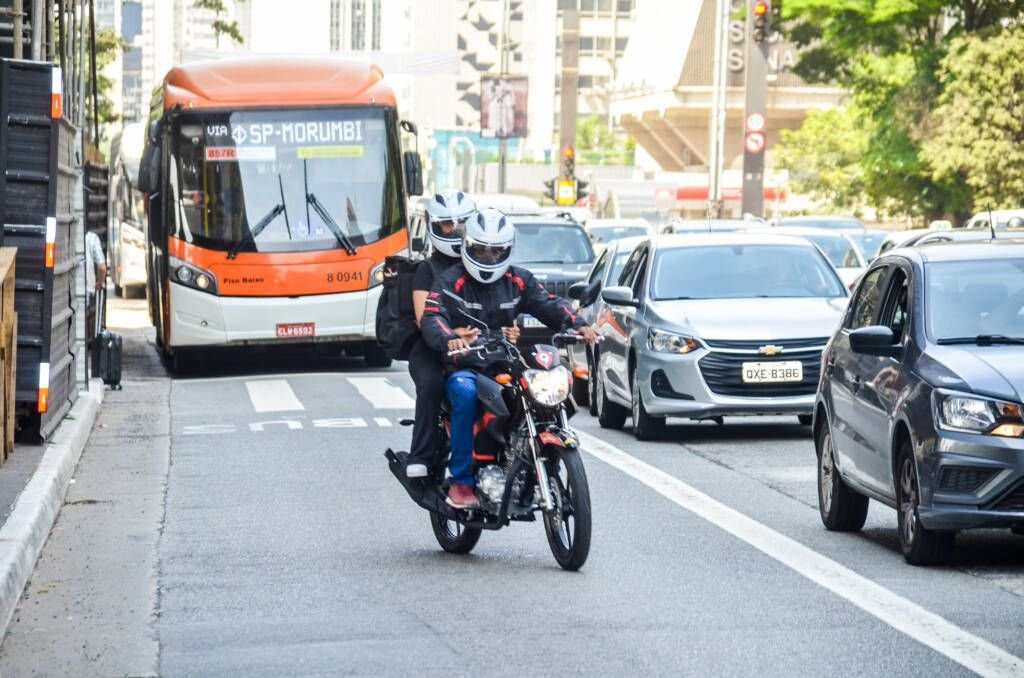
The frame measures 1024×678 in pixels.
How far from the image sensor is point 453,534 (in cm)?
1028

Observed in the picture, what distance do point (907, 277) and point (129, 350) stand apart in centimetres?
2128

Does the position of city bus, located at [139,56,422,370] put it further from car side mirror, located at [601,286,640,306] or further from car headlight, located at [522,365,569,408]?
car headlight, located at [522,365,569,408]

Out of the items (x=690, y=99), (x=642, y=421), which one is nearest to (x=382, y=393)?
(x=642, y=421)

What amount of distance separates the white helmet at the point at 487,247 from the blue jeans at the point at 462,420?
471 mm

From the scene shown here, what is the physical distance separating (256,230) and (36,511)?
1375 cm

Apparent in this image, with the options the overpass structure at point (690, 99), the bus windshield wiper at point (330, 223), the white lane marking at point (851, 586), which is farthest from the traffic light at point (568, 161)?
the white lane marking at point (851, 586)

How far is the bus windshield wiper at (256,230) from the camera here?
24.3m

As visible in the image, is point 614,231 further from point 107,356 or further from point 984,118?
point 107,356

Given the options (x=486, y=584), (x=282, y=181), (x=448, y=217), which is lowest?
(x=486, y=584)

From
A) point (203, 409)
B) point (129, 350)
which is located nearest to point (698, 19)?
point (129, 350)

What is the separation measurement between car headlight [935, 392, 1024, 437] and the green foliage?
3861cm

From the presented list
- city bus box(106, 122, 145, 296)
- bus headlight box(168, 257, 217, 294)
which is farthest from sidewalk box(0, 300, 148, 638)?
city bus box(106, 122, 145, 296)

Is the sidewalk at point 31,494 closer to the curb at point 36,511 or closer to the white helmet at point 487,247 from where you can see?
the curb at point 36,511

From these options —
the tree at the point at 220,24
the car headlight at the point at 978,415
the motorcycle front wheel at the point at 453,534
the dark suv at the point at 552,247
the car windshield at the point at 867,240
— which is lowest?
the car windshield at the point at 867,240
